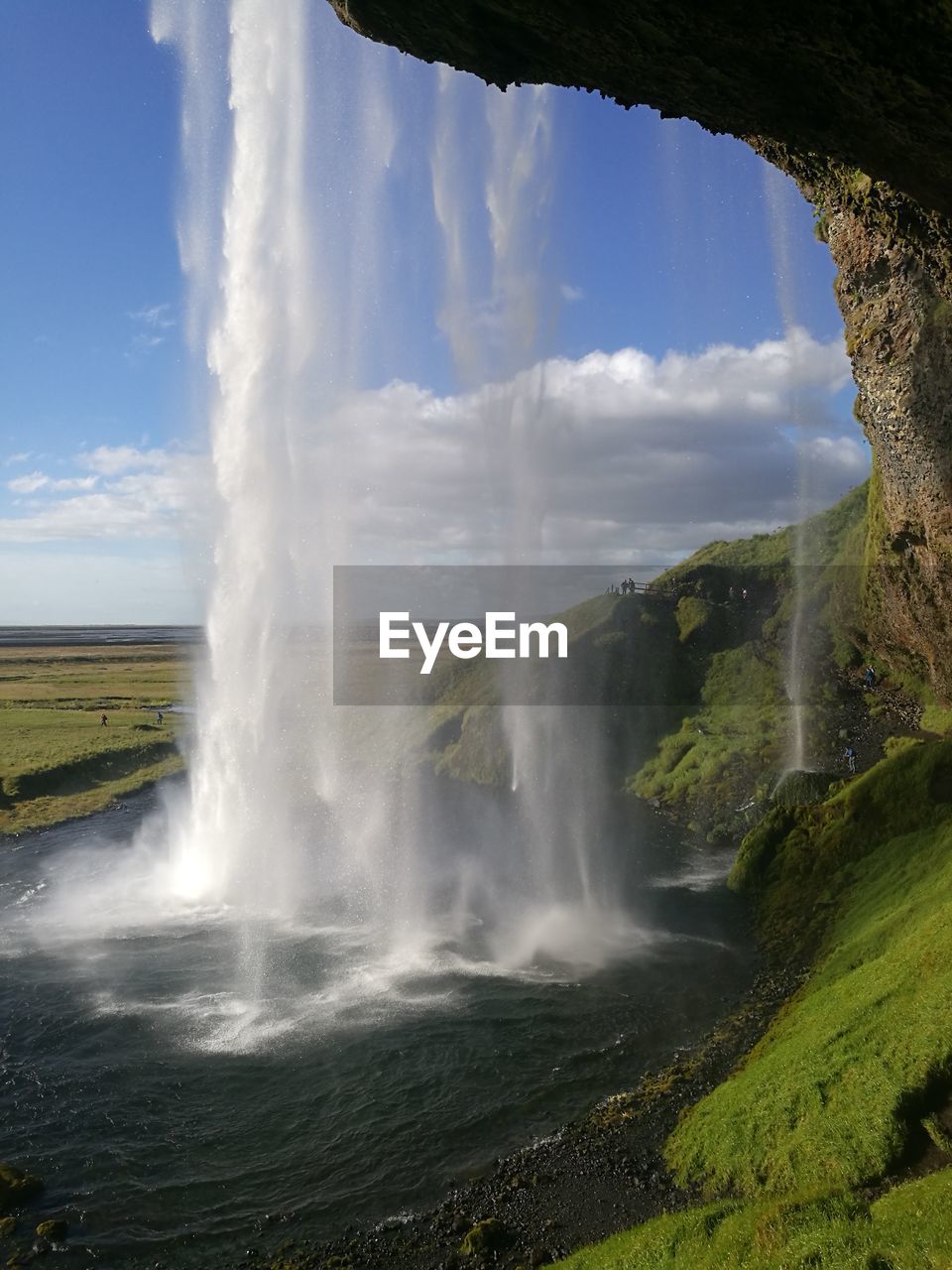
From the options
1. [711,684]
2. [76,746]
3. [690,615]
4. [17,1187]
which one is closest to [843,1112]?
[17,1187]

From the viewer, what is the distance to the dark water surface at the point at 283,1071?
18891 mm

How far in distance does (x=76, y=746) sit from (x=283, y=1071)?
6262 centimetres

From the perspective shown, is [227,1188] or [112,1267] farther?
[227,1188]

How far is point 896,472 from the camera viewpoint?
26.0m

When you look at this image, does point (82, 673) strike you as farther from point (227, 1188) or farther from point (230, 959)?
point (227, 1188)

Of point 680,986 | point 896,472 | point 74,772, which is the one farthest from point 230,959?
point 74,772

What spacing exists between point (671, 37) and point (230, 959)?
32.1m

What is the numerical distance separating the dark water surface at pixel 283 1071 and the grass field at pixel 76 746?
103 ft

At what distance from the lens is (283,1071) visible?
23547 millimetres

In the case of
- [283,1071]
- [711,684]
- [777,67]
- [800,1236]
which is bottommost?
[283,1071]

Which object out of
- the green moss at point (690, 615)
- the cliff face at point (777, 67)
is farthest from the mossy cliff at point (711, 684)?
the cliff face at point (777, 67)

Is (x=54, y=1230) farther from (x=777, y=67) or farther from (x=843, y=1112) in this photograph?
(x=777, y=67)

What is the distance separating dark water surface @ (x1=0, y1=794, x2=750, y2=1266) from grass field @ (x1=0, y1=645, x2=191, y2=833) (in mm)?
31430

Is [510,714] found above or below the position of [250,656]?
below
